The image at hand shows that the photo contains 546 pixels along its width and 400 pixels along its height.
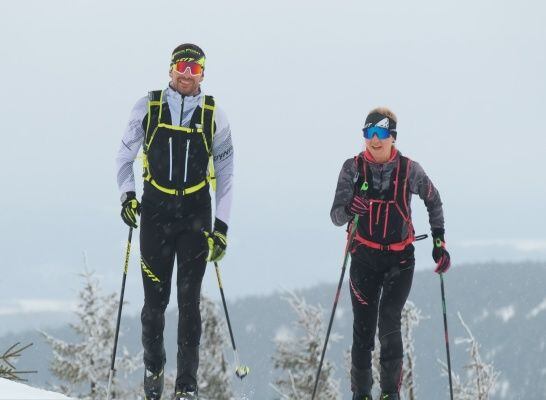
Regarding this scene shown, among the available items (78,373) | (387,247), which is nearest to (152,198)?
(387,247)

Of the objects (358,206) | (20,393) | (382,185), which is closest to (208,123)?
(358,206)

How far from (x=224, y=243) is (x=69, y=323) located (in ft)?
73.0

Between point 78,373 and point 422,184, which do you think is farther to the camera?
point 78,373

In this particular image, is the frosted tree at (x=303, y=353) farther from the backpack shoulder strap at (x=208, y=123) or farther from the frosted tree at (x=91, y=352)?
the backpack shoulder strap at (x=208, y=123)

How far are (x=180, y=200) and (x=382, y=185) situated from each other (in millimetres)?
2134

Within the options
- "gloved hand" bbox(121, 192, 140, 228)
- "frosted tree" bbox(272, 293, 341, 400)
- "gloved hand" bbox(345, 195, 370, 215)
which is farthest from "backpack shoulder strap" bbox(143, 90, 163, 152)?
"frosted tree" bbox(272, 293, 341, 400)

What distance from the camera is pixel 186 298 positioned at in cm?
830

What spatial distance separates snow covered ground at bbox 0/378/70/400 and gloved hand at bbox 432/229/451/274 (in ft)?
13.3

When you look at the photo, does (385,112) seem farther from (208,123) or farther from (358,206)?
(208,123)

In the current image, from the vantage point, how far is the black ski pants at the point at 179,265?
8297 mm

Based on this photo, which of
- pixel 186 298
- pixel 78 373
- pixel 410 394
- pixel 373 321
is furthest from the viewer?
pixel 78 373

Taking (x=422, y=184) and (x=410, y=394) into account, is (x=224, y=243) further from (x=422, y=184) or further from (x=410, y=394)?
(x=410, y=394)

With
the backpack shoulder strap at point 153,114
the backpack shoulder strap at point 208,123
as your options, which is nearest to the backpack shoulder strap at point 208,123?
the backpack shoulder strap at point 208,123

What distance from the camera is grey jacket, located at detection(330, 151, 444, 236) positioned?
8609 mm
